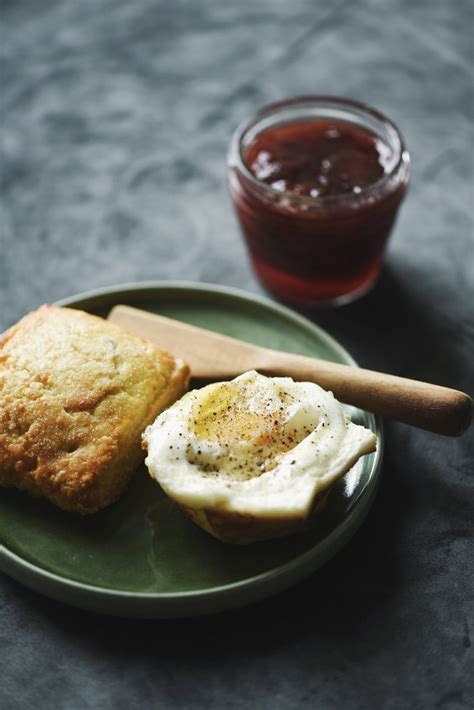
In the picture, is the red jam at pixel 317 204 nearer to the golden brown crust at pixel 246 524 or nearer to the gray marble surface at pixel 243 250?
the gray marble surface at pixel 243 250

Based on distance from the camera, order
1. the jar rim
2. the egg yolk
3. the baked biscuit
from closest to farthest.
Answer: the egg yolk
the baked biscuit
the jar rim

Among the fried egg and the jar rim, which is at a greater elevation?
the jar rim

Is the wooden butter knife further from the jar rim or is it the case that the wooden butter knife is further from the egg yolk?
the jar rim

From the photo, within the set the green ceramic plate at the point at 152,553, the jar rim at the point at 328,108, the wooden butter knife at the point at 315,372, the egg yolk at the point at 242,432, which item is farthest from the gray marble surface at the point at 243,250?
the jar rim at the point at 328,108

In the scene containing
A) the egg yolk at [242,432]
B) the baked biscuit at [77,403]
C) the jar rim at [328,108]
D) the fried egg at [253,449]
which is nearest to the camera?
the fried egg at [253,449]

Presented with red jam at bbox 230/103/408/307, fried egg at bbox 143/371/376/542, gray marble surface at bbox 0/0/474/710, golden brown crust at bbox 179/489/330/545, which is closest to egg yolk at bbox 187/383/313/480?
fried egg at bbox 143/371/376/542

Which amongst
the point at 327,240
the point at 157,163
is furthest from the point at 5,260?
the point at 327,240

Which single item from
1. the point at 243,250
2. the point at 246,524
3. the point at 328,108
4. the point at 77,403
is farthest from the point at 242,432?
the point at 328,108
